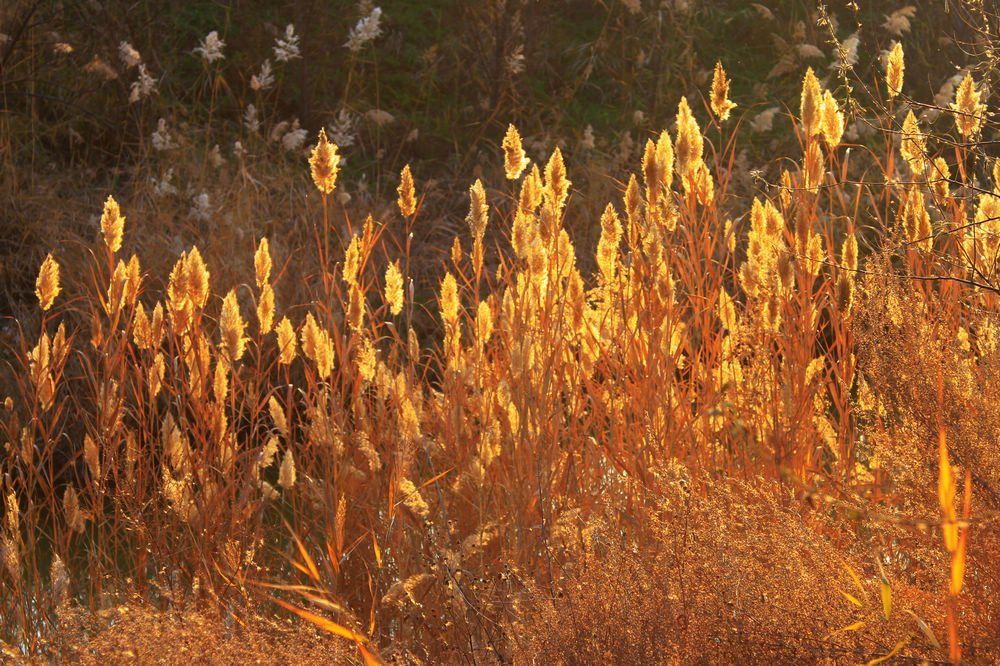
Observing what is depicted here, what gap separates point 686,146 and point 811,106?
28 centimetres

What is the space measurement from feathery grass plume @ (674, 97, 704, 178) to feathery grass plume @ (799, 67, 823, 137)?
230 mm

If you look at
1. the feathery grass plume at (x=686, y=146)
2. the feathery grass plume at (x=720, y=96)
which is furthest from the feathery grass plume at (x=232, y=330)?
the feathery grass plume at (x=720, y=96)

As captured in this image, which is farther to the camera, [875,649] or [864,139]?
[864,139]

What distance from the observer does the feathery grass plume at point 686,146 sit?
229 centimetres

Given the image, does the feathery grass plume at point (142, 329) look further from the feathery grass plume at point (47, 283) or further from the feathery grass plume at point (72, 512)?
the feathery grass plume at point (72, 512)

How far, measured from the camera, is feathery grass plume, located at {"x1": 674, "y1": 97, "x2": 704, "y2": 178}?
2295 mm

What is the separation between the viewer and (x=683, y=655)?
131 centimetres

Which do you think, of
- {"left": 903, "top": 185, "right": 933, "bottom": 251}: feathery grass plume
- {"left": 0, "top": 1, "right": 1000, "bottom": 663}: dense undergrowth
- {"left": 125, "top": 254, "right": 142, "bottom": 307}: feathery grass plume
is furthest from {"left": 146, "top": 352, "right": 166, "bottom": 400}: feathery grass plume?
{"left": 903, "top": 185, "right": 933, "bottom": 251}: feathery grass plume

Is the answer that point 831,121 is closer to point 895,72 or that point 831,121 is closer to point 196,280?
point 895,72

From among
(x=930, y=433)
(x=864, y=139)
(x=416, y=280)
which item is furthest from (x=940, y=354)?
(x=864, y=139)

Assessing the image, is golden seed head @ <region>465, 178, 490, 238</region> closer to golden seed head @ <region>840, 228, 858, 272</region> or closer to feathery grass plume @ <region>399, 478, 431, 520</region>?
feathery grass plume @ <region>399, 478, 431, 520</region>

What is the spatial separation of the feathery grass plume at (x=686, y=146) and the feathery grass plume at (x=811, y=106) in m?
0.23

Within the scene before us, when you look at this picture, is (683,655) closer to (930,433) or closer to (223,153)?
(930,433)

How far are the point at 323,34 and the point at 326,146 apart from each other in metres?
5.27
